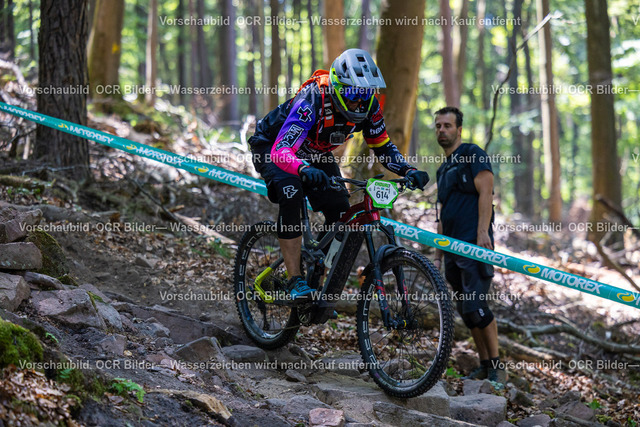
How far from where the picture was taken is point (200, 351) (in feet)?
14.0

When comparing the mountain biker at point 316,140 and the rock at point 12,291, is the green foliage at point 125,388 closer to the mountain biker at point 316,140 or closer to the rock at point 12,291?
the rock at point 12,291

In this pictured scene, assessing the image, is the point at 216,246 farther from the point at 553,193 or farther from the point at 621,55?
the point at 553,193

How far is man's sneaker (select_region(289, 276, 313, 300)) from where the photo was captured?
4.54m

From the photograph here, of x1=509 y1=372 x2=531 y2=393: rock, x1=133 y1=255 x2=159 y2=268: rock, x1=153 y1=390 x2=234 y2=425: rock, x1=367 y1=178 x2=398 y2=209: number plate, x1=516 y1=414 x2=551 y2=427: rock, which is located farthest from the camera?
x1=133 y1=255 x2=159 y2=268: rock

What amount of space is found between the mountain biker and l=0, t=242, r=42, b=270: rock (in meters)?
1.82

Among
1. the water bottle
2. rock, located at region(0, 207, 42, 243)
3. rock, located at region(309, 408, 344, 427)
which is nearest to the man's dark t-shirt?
the water bottle

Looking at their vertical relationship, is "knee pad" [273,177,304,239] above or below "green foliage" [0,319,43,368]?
above

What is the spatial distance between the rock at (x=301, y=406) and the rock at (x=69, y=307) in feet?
4.61

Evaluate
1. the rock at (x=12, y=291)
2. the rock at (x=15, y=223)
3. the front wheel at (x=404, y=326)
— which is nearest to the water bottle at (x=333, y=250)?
the front wheel at (x=404, y=326)

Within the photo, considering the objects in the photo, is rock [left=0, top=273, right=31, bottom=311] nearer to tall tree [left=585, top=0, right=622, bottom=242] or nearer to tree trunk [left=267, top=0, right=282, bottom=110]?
tall tree [left=585, top=0, right=622, bottom=242]

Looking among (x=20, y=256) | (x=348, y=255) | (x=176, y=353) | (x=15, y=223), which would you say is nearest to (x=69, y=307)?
(x=20, y=256)

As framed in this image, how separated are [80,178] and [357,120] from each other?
4464mm

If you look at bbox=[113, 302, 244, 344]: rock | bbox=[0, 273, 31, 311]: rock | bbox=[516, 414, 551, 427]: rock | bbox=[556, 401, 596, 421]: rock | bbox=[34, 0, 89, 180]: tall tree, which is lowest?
bbox=[556, 401, 596, 421]: rock

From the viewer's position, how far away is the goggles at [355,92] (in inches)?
167
